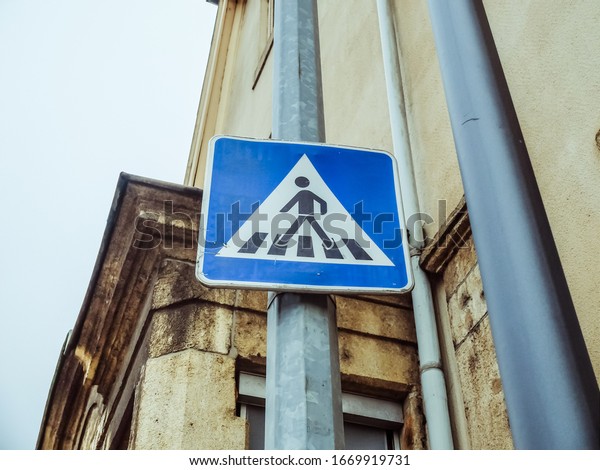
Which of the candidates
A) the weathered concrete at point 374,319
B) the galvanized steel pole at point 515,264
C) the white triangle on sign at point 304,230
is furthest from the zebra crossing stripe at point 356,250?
the weathered concrete at point 374,319

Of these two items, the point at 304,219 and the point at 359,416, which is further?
the point at 359,416

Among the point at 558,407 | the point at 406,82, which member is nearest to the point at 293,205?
the point at 558,407

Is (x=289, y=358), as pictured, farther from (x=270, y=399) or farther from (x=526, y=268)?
(x=526, y=268)

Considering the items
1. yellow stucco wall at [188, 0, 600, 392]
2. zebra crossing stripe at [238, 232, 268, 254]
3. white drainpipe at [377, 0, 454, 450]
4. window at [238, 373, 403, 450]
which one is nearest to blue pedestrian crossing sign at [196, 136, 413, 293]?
zebra crossing stripe at [238, 232, 268, 254]

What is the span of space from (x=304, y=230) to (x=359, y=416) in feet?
5.82

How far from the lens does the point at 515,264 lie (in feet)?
5.35

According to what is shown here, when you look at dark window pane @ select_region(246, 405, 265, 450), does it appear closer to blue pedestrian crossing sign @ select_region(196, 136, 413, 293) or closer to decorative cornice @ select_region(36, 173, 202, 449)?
decorative cornice @ select_region(36, 173, 202, 449)

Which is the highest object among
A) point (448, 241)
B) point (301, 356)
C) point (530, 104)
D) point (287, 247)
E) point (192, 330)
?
point (530, 104)

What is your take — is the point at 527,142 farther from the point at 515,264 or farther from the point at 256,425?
the point at 256,425

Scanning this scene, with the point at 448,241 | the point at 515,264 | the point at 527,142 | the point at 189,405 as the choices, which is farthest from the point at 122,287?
the point at 515,264

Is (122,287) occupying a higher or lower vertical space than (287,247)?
higher

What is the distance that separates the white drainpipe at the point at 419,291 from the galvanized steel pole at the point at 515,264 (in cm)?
150

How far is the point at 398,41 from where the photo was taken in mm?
4691

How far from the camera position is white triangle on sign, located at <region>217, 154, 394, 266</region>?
198 cm
